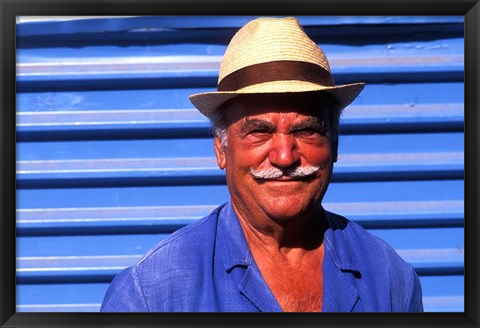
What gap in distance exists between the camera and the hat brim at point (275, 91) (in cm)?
317

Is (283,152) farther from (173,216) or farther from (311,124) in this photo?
(173,216)

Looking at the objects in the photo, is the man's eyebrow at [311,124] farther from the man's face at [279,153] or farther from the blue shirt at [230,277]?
the blue shirt at [230,277]

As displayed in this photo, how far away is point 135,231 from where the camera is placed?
4.21m

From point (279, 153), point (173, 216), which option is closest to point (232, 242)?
point (279, 153)

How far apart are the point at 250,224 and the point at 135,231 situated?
1016mm

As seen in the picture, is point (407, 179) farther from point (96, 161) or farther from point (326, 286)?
point (96, 161)

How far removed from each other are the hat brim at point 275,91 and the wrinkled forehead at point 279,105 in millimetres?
47

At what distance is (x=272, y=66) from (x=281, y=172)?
449 mm

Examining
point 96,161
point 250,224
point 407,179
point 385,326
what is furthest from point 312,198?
point 96,161

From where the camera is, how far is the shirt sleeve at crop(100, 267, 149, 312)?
129 inches

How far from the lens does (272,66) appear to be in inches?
126

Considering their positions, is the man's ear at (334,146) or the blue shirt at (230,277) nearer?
the blue shirt at (230,277)
